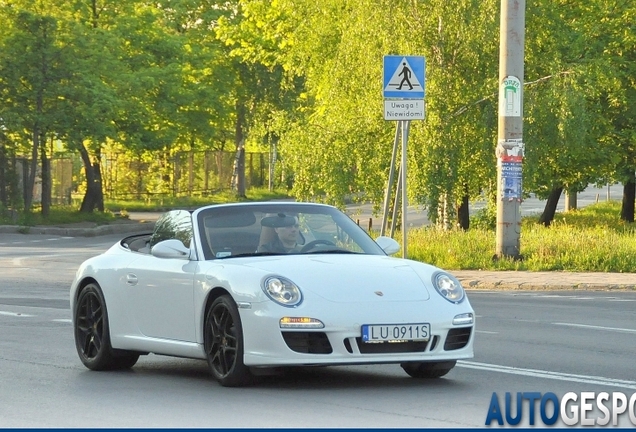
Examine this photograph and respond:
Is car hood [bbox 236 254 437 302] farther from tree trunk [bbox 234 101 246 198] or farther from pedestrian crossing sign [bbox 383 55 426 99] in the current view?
tree trunk [bbox 234 101 246 198]

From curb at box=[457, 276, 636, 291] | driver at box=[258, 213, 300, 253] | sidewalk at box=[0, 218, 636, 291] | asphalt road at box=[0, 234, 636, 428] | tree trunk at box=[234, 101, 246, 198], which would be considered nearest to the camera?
asphalt road at box=[0, 234, 636, 428]

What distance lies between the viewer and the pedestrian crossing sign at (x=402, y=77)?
73.8 feet

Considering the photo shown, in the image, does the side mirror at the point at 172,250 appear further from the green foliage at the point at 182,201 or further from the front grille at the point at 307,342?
the green foliage at the point at 182,201

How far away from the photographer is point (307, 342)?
31.9ft

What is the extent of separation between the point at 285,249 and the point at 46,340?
4.12 m

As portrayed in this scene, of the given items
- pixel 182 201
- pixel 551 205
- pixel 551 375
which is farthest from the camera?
pixel 182 201

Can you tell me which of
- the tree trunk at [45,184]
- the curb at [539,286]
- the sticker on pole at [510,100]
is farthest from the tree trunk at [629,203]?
the curb at [539,286]

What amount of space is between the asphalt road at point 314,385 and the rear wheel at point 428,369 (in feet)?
0.23

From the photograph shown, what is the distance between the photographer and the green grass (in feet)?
84.1

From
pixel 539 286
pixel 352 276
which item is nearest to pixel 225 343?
pixel 352 276

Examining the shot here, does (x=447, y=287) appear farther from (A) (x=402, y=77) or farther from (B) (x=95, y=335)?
(A) (x=402, y=77)

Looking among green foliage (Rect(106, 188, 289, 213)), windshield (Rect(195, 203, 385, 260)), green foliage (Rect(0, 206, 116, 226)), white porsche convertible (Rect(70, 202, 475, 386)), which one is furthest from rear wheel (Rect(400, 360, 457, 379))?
green foliage (Rect(106, 188, 289, 213))

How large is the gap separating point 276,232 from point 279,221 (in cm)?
12

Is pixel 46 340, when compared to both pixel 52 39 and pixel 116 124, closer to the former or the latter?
pixel 52 39
